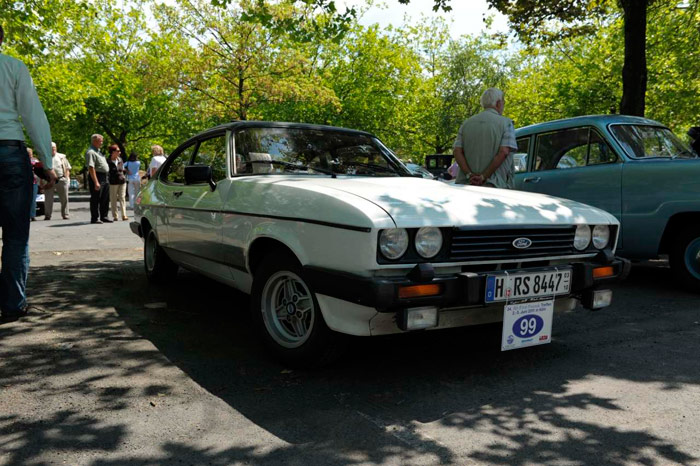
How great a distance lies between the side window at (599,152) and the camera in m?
6.24

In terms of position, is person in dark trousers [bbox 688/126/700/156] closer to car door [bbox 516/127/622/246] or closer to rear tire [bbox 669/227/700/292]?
car door [bbox 516/127/622/246]

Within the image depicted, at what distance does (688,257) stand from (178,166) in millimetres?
5190

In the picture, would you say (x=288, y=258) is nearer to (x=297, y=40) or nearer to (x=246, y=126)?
(x=246, y=126)

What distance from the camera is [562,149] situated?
6766mm

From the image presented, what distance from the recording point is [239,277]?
161 inches

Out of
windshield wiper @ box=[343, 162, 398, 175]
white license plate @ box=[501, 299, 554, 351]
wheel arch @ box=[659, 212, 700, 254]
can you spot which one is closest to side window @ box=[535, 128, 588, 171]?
wheel arch @ box=[659, 212, 700, 254]

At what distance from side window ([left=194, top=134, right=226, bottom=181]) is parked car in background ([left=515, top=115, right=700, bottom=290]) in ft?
13.0

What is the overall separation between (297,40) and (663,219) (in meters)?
5.71

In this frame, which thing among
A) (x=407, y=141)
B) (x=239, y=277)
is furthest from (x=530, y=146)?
(x=407, y=141)

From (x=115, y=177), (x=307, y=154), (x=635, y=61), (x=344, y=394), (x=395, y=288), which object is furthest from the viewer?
(x=115, y=177)

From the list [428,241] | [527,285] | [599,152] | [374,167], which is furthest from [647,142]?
[428,241]

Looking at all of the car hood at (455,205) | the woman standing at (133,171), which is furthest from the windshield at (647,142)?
the woman standing at (133,171)

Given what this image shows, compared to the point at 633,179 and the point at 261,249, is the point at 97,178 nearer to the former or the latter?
the point at 261,249

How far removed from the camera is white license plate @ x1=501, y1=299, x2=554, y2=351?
125 inches
